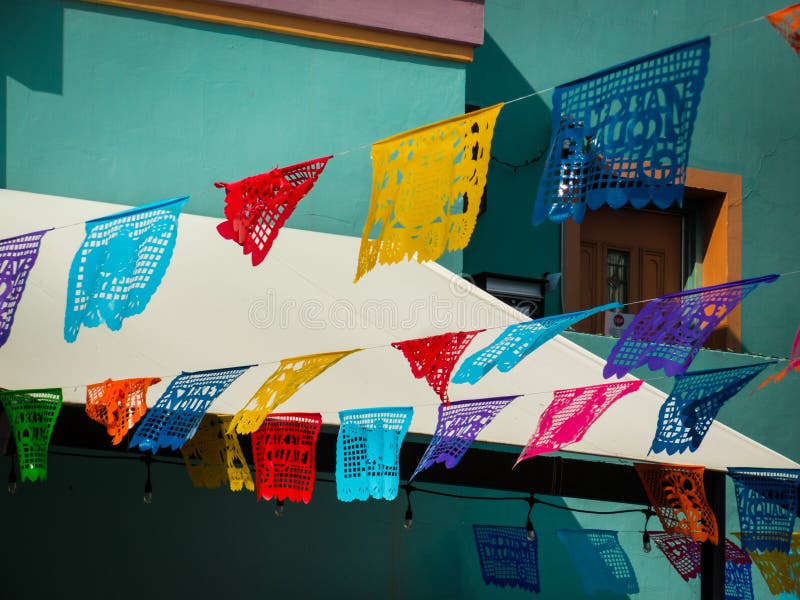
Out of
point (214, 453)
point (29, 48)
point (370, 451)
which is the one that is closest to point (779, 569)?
point (370, 451)

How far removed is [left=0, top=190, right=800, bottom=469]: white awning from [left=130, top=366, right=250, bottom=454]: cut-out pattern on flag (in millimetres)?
206

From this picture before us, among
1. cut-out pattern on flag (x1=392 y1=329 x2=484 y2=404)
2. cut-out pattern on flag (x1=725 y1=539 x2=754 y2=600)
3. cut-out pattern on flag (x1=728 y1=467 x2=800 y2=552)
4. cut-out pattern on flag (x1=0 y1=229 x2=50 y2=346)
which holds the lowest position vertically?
cut-out pattern on flag (x1=725 y1=539 x2=754 y2=600)

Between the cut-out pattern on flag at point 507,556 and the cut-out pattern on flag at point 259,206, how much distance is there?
121 inches

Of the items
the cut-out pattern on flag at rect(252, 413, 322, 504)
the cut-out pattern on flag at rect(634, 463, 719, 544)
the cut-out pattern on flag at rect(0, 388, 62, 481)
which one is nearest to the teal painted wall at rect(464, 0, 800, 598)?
the cut-out pattern on flag at rect(634, 463, 719, 544)

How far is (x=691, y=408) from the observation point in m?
6.37

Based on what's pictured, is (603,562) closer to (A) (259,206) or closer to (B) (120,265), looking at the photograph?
(A) (259,206)

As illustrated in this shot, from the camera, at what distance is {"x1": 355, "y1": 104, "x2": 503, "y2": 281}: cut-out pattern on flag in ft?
16.9

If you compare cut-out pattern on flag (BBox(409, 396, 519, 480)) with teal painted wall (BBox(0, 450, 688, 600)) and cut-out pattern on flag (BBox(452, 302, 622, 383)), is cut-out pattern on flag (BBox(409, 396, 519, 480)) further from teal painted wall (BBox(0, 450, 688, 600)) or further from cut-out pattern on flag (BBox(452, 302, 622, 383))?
teal painted wall (BBox(0, 450, 688, 600))

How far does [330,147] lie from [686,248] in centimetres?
342

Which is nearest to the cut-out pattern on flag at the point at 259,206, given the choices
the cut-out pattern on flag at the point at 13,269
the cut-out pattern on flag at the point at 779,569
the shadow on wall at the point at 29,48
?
the cut-out pattern on flag at the point at 13,269

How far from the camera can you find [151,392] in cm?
663

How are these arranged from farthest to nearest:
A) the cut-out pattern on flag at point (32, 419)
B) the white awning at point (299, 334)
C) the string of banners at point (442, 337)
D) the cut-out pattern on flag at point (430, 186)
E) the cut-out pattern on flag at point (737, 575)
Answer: the cut-out pattern on flag at point (737, 575) < the white awning at point (299, 334) < the cut-out pattern on flag at point (32, 419) < the cut-out pattern on flag at point (430, 186) < the string of banners at point (442, 337)

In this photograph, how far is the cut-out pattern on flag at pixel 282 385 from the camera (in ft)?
20.5

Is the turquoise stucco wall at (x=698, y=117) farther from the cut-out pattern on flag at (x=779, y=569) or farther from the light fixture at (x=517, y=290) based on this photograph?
the cut-out pattern on flag at (x=779, y=569)
